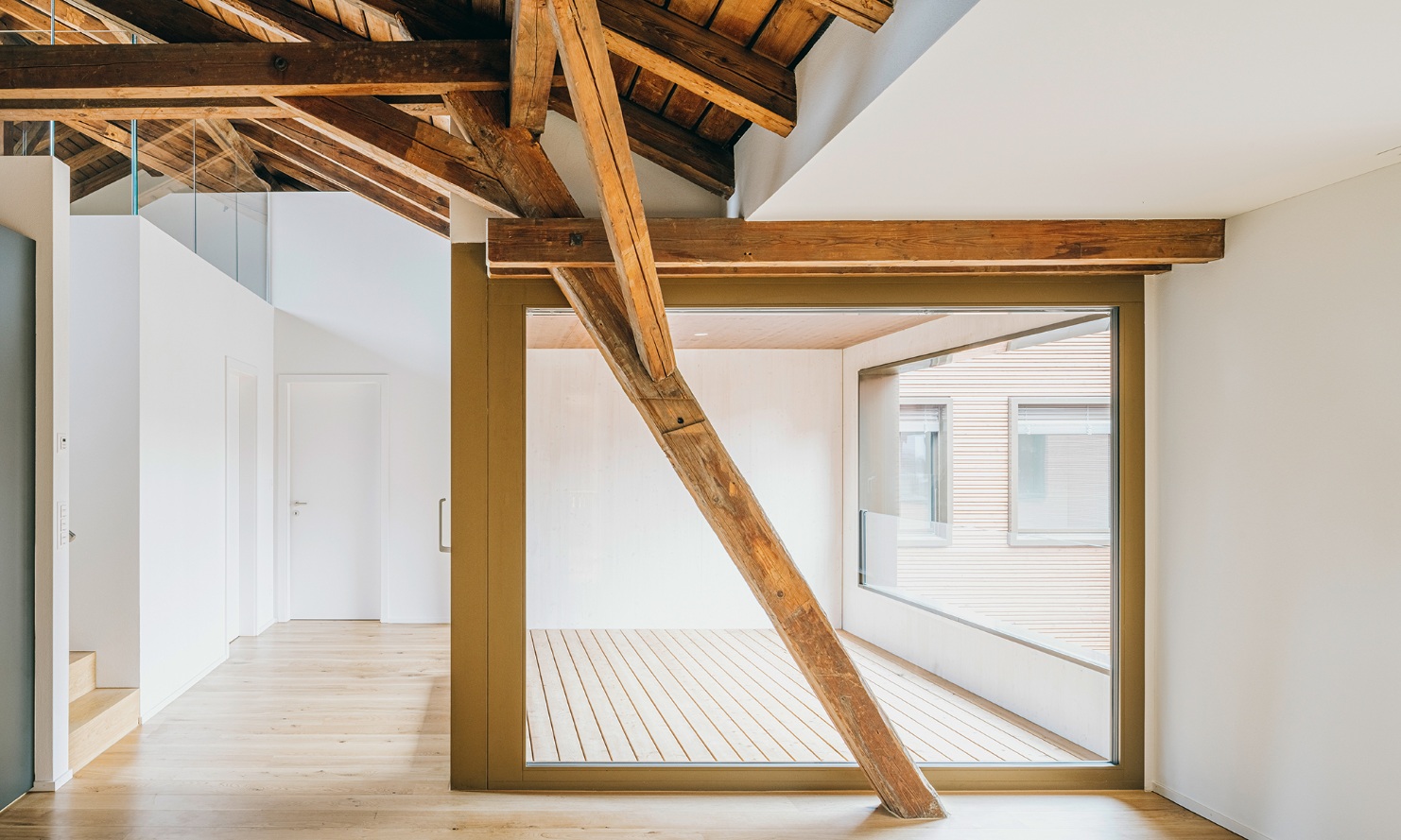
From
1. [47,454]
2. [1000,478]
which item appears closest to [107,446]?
[47,454]

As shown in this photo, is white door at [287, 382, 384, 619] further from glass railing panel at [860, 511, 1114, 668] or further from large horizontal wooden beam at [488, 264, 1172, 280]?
glass railing panel at [860, 511, 1114, 668]

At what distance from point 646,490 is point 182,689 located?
335 centimetres

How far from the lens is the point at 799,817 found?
134 inches

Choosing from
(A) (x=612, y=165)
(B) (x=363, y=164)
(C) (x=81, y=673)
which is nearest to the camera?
(A) (x=612, y=165)

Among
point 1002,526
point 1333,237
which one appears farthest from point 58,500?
point 1333,237

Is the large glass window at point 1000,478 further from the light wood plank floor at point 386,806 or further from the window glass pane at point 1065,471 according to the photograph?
the light wood plank floor at point 386,806

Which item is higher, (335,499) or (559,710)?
(335,499)

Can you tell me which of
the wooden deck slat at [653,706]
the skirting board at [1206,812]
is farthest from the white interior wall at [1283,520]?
the wooden deck slat at [653,706]

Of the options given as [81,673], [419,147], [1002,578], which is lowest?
[81,673]

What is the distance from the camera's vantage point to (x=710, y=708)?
3.74 metres

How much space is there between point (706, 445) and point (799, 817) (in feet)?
4.79

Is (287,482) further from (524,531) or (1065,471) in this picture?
(1065,471)

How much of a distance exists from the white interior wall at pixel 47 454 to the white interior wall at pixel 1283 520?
4.49 meters

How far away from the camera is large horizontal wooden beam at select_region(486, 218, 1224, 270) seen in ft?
10.9
